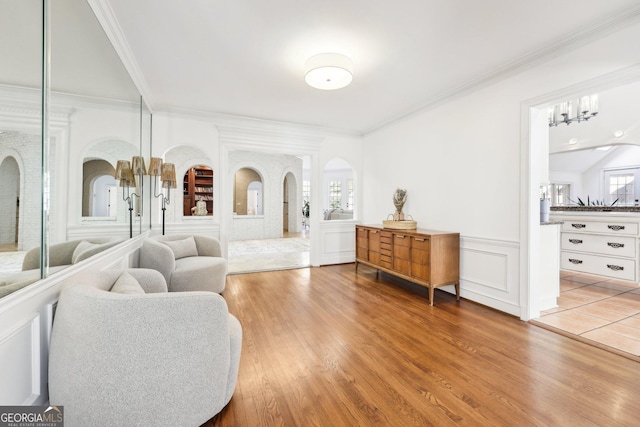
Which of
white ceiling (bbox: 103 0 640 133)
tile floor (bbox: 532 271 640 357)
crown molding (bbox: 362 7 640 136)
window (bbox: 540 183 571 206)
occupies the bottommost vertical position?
tile floor (bbox: 532 271 640 357)

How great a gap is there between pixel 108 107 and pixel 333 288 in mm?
3259

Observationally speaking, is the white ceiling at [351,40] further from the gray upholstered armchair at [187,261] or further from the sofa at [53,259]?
the gray upholstered armchair at [187,261]

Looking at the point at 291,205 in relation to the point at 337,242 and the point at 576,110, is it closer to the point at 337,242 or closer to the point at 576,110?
the point at 337,242

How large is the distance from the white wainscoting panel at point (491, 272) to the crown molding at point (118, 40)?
425 cm

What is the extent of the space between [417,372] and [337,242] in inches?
144

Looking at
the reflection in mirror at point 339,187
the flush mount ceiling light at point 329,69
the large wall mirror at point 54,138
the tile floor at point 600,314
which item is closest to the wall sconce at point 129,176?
the large wall mirror at point 54,138

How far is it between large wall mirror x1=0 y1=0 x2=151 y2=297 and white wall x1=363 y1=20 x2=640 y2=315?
12.6ft

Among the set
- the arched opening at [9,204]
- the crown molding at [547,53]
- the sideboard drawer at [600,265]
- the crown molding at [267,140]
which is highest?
the crown molding at [547,53]

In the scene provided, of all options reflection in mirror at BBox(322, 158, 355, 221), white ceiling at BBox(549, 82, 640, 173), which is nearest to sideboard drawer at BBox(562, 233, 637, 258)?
white ceiling at BBox(549, 82, 640, 173)

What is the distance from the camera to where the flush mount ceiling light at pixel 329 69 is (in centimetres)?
263

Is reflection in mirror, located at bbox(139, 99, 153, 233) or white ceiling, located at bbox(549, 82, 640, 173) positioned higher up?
white ceiling, located at bbox(549, 82, 640, 173)

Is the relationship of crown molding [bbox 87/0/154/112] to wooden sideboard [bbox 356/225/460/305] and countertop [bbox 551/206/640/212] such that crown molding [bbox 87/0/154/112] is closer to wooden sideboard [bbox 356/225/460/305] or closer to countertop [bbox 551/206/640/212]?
wooden sideboard [bbox 356/225/460/305]

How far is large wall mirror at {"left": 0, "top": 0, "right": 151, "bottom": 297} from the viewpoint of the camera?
117 cm

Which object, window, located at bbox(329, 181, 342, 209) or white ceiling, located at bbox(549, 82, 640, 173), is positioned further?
window, located at bbox(329, 181, 342, 209)
